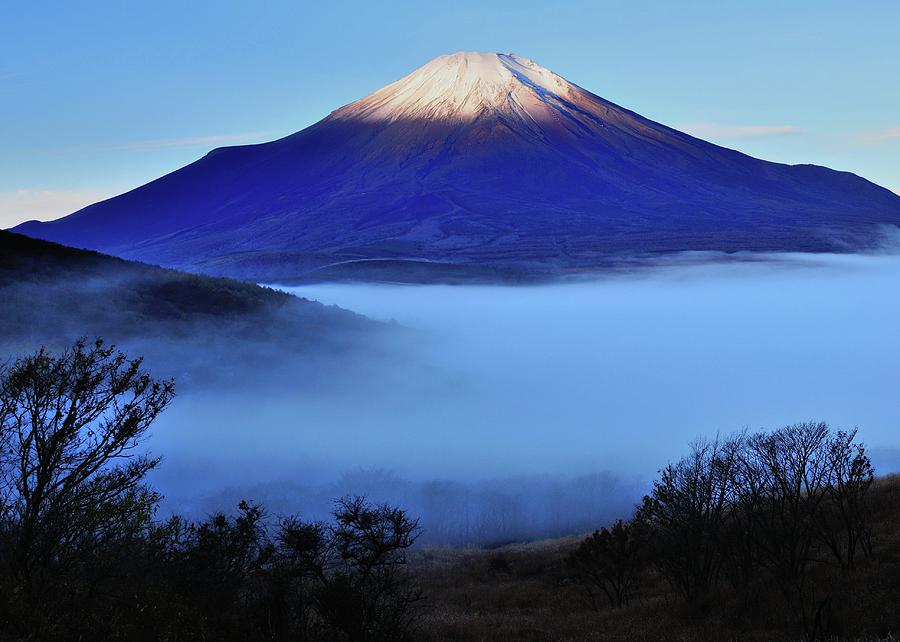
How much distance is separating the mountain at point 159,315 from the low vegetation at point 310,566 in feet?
215

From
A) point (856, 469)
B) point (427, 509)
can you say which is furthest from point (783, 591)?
point (427, 509)

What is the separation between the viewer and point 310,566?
31.1 meters

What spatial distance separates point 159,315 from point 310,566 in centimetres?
8636

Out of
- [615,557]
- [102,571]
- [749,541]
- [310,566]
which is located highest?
[102,571]

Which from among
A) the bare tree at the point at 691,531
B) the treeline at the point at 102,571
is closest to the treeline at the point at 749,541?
the bare tree at the point at 691,531

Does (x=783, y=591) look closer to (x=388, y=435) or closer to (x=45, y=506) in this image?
(x=45, y=506)

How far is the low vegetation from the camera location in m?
18.8

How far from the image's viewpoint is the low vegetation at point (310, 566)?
1881 centimetres

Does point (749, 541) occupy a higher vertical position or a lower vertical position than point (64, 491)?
lower

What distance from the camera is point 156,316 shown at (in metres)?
111

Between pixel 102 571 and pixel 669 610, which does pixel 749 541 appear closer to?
pixel 669 610

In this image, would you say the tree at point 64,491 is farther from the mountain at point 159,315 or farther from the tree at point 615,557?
the mountain at point 159,315

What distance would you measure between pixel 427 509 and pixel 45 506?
11808cm

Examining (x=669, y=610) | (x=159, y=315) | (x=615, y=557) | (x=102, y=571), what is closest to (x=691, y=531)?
(x=669, y=610)
